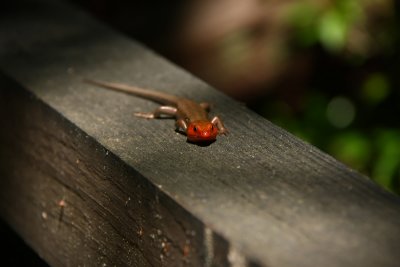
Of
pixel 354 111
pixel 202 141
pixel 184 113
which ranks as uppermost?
pixel 202 141

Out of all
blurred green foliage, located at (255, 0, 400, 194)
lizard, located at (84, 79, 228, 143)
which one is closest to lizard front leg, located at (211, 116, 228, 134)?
lizard, located at (84, 79, 228, 143)

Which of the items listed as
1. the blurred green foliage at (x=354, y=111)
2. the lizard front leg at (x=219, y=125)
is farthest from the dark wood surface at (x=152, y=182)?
the blurred green foliage at (x=354, y=111)

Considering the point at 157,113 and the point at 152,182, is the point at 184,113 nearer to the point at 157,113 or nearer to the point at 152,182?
the point at 157,113

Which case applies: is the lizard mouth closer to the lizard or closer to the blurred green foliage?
the lizard

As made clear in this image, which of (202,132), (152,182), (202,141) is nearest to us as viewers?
(152,182)

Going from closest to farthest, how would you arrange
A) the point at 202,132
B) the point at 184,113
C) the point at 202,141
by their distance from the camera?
the point at 202,141 < the point at 202,132 < the point at 184,113

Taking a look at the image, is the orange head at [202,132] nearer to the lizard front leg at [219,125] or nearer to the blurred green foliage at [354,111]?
the lizard front leg at [219,125]

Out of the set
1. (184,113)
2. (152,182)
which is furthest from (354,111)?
(152,182)

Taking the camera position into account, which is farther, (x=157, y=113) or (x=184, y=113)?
(x=184, y=113)
